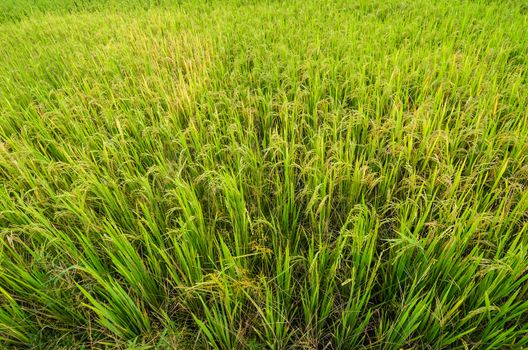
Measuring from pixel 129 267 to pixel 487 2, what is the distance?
532cm

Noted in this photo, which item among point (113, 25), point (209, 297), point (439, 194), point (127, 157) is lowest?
point (209, 297)

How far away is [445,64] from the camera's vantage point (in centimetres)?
237

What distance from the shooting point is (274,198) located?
1597 mm

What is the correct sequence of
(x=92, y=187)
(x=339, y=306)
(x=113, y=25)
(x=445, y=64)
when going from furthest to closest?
(x=113, y=25) → (x=445, y=64) → (x=92, y=187) → (x=339, y=306)

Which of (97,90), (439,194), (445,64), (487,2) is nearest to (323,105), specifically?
(439,194)

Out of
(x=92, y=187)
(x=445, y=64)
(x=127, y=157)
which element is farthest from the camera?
(x=445, y=64)

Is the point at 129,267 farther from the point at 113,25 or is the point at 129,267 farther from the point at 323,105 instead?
the point at 113,25

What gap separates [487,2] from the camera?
421 cm

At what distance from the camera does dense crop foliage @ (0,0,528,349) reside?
3.68 feet

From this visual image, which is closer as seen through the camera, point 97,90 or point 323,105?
point 323,105

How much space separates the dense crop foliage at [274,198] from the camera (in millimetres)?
1122

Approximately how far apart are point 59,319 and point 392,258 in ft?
4.29

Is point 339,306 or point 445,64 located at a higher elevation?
point 445,64

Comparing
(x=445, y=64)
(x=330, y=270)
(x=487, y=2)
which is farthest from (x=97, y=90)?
(x=487, y=2)
